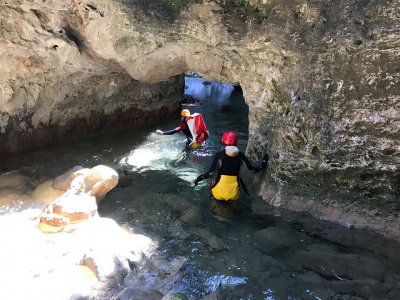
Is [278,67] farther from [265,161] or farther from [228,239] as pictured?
[228,239]

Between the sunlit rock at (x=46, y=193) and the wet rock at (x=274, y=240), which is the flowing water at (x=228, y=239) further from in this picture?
the sunlit rock at (x=46, y=193)

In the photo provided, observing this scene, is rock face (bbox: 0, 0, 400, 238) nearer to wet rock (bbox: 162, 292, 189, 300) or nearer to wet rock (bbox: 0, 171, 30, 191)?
wet rock (bbox: 0, 171, 30, 191)

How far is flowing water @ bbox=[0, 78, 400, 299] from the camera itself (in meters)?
4.52

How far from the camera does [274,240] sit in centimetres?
554

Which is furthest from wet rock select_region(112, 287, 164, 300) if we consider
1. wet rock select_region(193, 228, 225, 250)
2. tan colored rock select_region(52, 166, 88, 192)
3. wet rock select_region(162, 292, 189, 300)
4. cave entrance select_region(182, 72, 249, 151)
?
cave entrance select_region(182, 72, 249, 151)

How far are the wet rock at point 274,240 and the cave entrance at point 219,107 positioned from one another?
442 centimetres

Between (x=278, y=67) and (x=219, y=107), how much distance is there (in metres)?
11.6

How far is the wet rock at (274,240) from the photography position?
5391mm

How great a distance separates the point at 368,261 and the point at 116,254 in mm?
3358

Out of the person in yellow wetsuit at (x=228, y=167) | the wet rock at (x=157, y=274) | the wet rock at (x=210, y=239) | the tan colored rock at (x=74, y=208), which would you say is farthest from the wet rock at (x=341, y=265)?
the tan colored rock at (x=74, y=208)

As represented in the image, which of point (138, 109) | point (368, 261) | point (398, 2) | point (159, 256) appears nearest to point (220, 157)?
point (159, 256)

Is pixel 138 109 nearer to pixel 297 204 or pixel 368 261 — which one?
pixel 297 204

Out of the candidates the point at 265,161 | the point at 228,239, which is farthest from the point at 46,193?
the point at 265,161

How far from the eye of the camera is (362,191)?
18.6 feet
